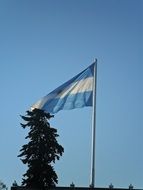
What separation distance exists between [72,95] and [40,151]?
18.5 m

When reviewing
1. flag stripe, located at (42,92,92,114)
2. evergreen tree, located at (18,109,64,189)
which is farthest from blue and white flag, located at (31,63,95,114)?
evergreen tree, located at (18,109,64,189)

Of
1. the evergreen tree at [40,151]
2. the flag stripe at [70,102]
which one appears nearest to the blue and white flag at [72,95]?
the flag stripe at [70,102]

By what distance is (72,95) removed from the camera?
35500mm

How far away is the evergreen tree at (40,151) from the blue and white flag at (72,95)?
16.8 m

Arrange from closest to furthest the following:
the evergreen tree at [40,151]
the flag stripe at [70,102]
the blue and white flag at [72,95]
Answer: the flag stripe at [70,102]
the blue and white flag at [72,95]
the evergreen tree at [40,151]

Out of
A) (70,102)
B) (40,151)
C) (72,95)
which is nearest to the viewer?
(70,102)

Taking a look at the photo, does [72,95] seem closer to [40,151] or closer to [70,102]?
[70,102]

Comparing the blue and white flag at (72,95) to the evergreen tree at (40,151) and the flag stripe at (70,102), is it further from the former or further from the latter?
the evergreen tree at (40,151)

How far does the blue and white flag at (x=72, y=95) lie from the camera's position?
34.7 meters

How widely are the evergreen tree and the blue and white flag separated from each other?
16775 mm

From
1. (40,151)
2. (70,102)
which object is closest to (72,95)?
(70,102)

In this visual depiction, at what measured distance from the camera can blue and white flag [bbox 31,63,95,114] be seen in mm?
34688

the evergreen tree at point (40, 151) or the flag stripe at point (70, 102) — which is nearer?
the flag stripe at point (70, 102)

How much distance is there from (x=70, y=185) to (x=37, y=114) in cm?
3377
